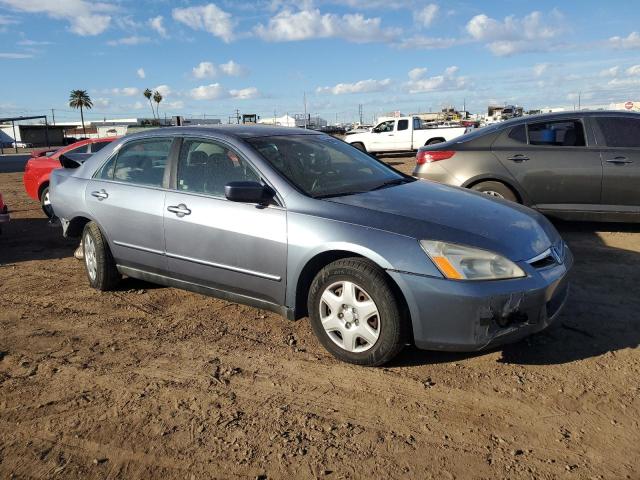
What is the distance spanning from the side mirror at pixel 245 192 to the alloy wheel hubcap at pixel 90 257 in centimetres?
199

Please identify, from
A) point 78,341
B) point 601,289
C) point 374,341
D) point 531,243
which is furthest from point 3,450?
point 601,289

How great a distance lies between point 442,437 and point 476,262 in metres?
A: 1.02

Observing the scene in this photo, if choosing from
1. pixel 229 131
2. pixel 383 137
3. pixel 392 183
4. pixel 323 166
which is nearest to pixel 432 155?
pixel 392 183

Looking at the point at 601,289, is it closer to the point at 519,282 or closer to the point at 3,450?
the point at 519,282

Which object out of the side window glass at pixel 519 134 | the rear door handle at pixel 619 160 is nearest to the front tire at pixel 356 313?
the side window glass at pixel 519 134

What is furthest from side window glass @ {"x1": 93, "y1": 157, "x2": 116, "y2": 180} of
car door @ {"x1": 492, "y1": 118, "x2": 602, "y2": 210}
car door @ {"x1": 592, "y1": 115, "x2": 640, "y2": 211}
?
car door @ {"x1": 592, "y1": 115, "x2": 640, "y2": 211}

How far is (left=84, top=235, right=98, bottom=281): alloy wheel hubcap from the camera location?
16.7ft

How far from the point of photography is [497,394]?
3.16 metres

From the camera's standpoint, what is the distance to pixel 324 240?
350cm

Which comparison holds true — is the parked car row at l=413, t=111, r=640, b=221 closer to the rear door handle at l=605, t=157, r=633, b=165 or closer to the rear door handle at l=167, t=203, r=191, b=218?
the rear door handle at l=605, t=157, r=633, b=165

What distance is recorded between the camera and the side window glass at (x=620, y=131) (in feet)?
21.6

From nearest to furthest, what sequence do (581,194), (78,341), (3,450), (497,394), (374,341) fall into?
1. (3,450)
2. (497,394)
3. (374,341)
4. (78,341)
5. (581,194)

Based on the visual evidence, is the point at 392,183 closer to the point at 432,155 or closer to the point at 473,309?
the point at 473,309

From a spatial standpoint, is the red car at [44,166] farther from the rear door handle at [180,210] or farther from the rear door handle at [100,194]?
the rear door handle at [180,210]
